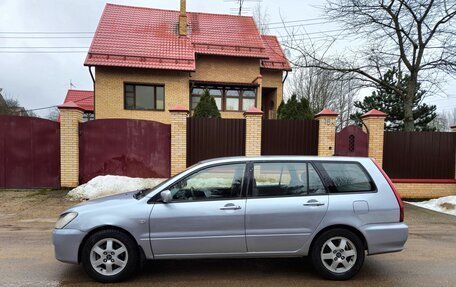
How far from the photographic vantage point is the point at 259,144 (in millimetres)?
10750

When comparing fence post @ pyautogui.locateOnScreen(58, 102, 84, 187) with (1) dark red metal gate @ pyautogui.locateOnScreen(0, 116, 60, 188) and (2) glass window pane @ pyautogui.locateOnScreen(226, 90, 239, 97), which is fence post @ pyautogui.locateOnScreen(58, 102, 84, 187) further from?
(2) glass window pane @ pyautogui.locateOnScreen(226, 90, 239, 97)

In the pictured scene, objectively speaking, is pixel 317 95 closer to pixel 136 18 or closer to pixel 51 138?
pixel 136 18

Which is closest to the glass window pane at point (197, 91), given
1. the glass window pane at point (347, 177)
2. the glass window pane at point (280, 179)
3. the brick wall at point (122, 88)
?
the brick wall at point (122, 88)

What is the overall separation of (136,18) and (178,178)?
18.4 m

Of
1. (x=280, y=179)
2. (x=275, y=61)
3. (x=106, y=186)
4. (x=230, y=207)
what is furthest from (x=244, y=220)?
(x=275, y=61)

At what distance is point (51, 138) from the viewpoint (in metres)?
10.3

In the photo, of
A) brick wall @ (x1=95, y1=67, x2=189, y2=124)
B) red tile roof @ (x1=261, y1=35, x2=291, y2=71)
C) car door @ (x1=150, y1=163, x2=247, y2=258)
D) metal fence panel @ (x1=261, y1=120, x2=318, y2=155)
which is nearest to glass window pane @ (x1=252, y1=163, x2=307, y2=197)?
car door @ (x1=150, y1=163, x2=247, y2=258)

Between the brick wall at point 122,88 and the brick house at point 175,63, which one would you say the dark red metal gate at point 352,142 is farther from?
the brick wall at point 122,88

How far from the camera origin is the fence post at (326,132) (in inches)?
423

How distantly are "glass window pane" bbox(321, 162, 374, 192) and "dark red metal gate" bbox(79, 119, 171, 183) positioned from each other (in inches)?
284

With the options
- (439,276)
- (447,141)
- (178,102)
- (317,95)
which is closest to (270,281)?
(439,276)

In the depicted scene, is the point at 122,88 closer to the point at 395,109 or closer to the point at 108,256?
the point at 108,256

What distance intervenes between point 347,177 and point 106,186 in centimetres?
747

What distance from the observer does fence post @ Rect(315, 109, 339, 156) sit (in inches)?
423
